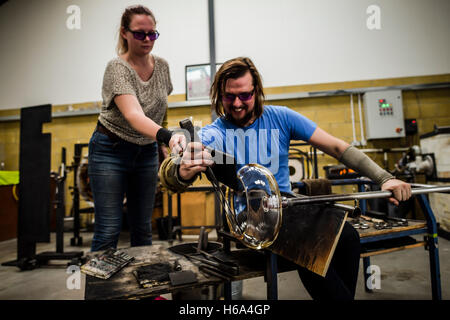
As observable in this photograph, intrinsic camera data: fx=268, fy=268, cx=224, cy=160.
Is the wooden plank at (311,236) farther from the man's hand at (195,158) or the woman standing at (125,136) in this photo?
the woman standing at (125,136)

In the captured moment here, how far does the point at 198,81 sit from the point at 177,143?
3.06 m

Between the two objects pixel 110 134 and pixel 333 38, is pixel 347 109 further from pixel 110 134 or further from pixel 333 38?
pixel 110 134

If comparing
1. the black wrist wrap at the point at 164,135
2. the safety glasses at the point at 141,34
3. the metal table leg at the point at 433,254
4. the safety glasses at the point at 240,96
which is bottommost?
the metal table leg at the point at 433,254

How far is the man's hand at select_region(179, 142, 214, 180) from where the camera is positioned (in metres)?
0.69

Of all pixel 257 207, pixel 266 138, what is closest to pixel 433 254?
pixel 266 138

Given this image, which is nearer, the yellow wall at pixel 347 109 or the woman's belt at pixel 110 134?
the woman's belt at pixel 110 134

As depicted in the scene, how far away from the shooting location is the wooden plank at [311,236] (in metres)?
0.78

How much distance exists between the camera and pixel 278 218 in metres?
0.70

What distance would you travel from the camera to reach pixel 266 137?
1.17 metres

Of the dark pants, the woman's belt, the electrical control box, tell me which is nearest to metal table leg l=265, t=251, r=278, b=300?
the dark pants

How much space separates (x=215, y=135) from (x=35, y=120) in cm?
191

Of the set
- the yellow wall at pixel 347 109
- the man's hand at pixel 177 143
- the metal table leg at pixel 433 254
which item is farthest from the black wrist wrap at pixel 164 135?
the yellow wall at pixel 347 109
